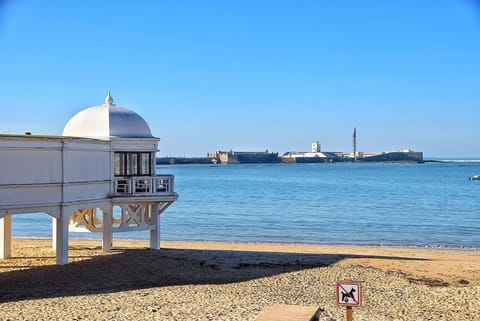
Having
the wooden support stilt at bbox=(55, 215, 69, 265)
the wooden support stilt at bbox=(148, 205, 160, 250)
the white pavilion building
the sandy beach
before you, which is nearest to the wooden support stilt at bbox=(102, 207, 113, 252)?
the white pavilion building

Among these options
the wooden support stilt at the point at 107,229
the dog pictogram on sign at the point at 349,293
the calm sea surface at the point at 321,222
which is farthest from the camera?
the calm sea surface at the point at 321,222

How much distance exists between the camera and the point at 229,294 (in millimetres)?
16078

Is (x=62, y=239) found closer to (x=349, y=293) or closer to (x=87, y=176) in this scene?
(x=87, y=176)

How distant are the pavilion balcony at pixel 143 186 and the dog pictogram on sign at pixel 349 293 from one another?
1341cm

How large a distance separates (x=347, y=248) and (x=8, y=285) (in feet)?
58.4

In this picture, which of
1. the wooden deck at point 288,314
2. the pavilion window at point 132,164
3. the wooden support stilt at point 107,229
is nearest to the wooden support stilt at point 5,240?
the wooden support stilt at point 107,229

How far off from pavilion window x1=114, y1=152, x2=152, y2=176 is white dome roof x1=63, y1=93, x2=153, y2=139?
690 mm

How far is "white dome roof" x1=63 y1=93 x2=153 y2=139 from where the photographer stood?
2214 cm

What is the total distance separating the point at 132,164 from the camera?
22.8 m

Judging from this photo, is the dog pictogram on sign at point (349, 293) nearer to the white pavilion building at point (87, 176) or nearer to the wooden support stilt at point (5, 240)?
the white pavilion building at point (87, 176)

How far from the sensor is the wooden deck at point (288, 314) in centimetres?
1094

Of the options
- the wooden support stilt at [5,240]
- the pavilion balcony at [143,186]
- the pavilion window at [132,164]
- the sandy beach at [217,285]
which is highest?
the pavilion window at [132,164]

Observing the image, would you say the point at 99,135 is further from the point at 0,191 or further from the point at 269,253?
the point at 269,253

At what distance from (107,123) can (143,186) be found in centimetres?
251
